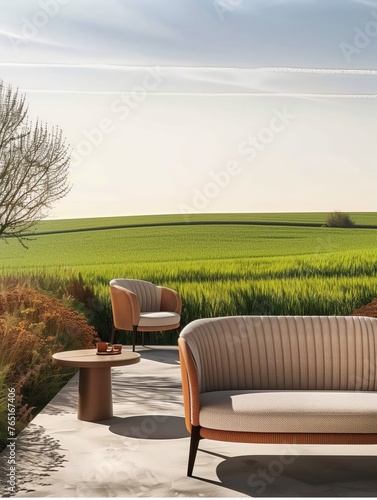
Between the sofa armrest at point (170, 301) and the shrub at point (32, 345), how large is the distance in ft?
5.44

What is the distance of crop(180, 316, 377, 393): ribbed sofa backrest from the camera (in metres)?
4.83

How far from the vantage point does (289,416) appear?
416 centimetres

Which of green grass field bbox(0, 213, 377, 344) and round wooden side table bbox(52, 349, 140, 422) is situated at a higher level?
green grass field bbox(0, 213, 377, 344)

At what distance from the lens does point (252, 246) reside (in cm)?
1070

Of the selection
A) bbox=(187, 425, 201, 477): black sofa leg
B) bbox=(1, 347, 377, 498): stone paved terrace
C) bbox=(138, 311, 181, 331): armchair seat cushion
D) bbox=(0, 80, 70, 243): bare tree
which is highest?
bbox=(0, 80, 70, 243): bare tree

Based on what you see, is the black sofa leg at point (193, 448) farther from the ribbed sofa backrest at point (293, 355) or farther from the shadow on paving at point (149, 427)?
the shadow on paving at point (149, 427)

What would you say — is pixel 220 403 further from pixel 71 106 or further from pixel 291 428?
pixel 71 106

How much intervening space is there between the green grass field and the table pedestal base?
443 centimetres

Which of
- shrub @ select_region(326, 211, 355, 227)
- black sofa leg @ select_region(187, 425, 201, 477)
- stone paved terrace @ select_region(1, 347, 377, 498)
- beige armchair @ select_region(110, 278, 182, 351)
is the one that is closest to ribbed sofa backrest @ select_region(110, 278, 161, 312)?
beige armchair @ select_region(110, 278, 182, 351)

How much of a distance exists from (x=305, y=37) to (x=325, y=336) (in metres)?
6.40

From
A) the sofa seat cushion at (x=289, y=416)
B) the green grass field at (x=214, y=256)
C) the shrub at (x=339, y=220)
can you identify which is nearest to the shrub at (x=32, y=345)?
the sofa seat cushion at (x=289, y=416)

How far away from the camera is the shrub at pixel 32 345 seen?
5.80 metres

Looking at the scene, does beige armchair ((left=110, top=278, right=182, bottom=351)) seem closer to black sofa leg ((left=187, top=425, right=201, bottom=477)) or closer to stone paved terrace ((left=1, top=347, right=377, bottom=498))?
stone paved terrace ((left=1, top=347, right=377, bottom=498))

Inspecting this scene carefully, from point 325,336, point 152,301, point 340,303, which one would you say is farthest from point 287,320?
point 340,303
